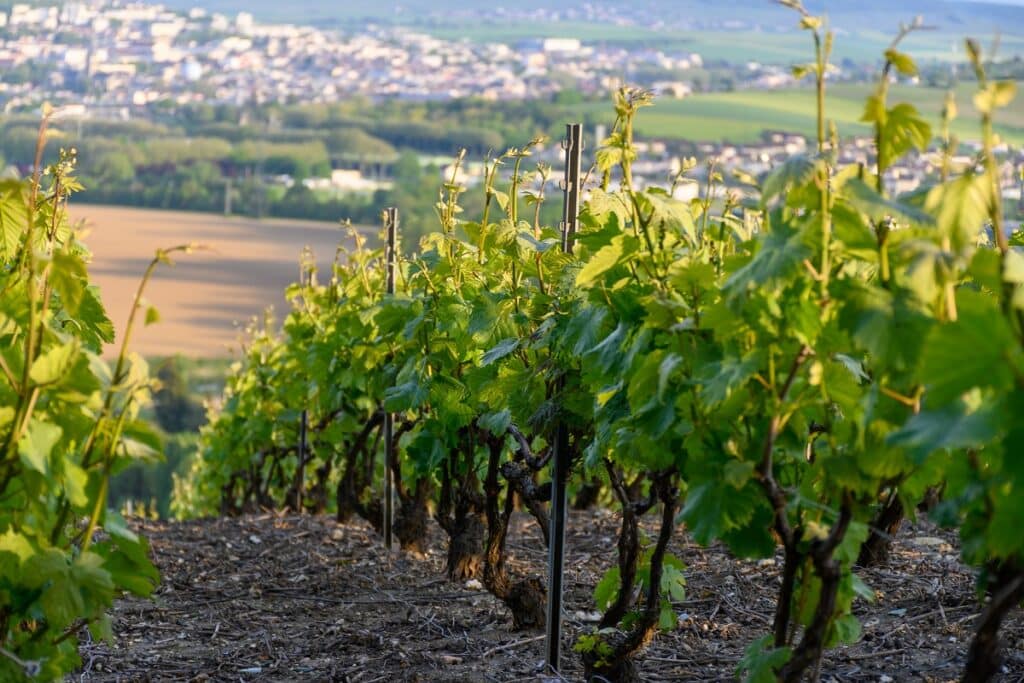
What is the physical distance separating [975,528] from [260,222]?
36.7m

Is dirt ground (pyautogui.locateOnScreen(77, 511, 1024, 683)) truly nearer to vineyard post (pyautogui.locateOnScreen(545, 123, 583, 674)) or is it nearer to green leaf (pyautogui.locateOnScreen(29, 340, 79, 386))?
vineyard post (pyautogui.locateOnScreen(545, 123, 583, 674))

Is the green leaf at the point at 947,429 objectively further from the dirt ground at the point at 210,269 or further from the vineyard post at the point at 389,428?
the dirt ground at the point at 210,269

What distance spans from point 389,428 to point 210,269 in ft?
109

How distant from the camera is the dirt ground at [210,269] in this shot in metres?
31.3

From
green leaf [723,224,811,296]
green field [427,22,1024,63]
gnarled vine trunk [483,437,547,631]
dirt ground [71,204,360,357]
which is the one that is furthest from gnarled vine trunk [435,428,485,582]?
green field [427,22,1024,63]

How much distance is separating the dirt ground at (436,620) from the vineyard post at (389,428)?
136 millimetres

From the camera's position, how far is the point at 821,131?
7.55ft

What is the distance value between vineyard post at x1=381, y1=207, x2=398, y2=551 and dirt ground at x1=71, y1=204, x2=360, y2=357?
69.7 feet

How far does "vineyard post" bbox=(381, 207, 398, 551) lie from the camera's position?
21.3 ft

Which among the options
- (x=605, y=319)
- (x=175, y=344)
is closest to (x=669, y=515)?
(x=605, y=319)

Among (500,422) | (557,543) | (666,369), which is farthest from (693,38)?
(666,369)

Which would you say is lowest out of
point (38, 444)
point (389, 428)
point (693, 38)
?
point (389, 428)

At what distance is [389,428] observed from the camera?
21.3ft

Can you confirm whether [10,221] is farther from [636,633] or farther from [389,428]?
[389,428]
